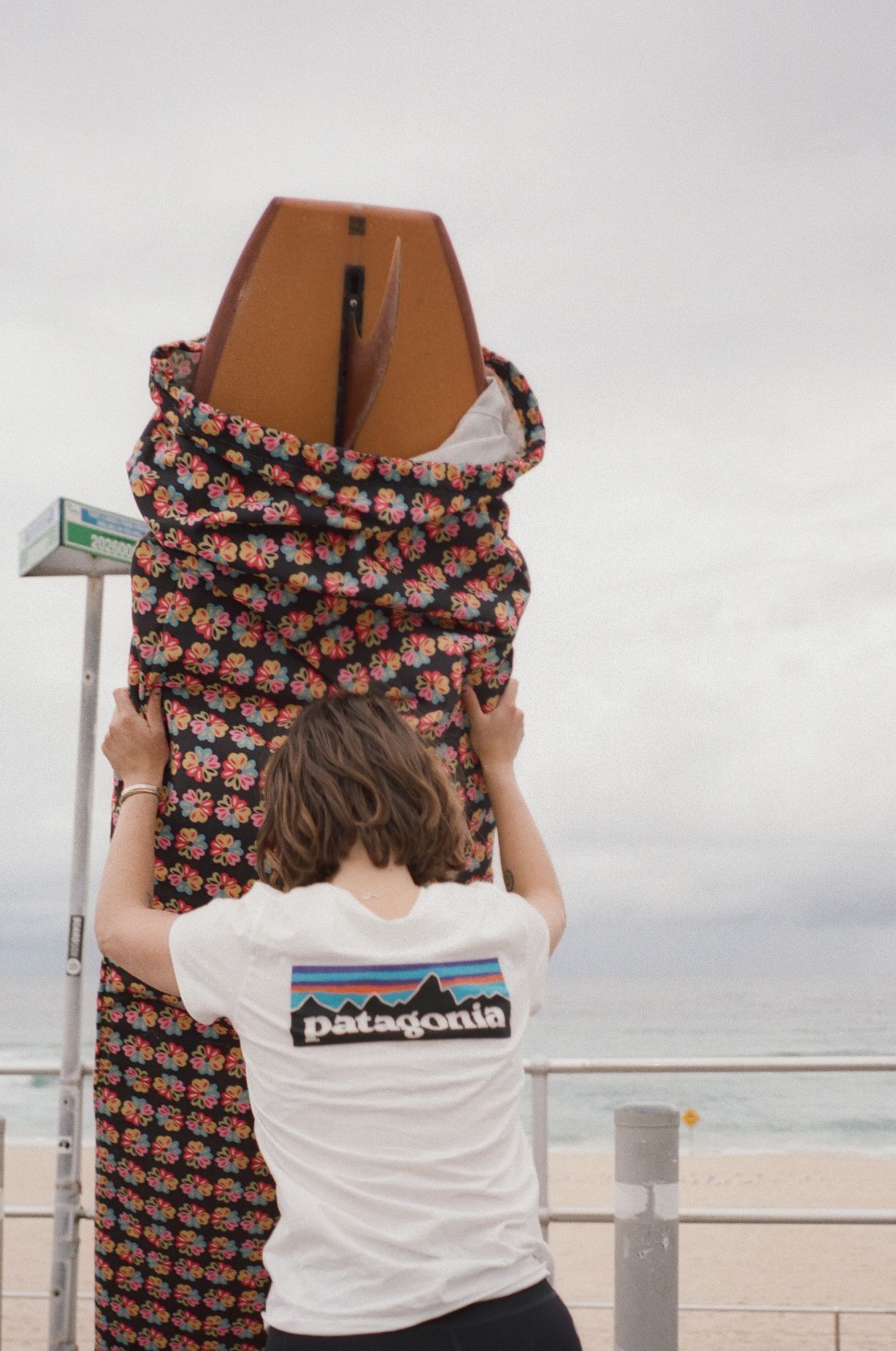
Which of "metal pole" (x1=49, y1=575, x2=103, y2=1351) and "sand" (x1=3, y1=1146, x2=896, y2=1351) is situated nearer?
"metal pole" (x1=49, y1=575, x2=103, y2=1351)

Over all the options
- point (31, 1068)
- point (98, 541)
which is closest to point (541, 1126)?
point (31, 1068)

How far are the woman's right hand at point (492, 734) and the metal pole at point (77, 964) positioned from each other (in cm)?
133

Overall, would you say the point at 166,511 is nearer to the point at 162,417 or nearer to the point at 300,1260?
the point at 162,417

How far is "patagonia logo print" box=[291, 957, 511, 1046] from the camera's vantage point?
1.45m

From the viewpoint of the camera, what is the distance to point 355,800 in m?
1.60

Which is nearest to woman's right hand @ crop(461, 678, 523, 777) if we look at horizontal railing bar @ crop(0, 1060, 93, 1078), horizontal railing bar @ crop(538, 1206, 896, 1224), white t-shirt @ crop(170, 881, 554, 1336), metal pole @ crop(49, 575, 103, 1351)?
white t-shirt @ crop(170, 881, 554, 1336)

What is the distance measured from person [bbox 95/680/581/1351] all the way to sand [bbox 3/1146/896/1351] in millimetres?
4689

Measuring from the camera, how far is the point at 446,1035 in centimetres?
147

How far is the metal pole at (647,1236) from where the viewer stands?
297 centimetres

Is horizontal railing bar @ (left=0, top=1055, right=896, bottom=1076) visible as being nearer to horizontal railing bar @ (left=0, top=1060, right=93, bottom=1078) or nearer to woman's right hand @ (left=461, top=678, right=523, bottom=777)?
horizontal railing bar @ (left=0, top=1060, right=93, bottom=1078)

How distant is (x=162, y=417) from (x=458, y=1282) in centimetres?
152

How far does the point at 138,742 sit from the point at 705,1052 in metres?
31.8

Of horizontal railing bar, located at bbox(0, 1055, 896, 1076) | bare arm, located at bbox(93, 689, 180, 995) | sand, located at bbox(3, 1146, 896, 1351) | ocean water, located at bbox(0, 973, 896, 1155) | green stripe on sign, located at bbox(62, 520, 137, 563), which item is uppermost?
green stripe on sign, located at bbox(62, 520, 137, 563)

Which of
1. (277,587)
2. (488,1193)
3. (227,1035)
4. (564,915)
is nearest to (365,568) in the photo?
(277,587)
